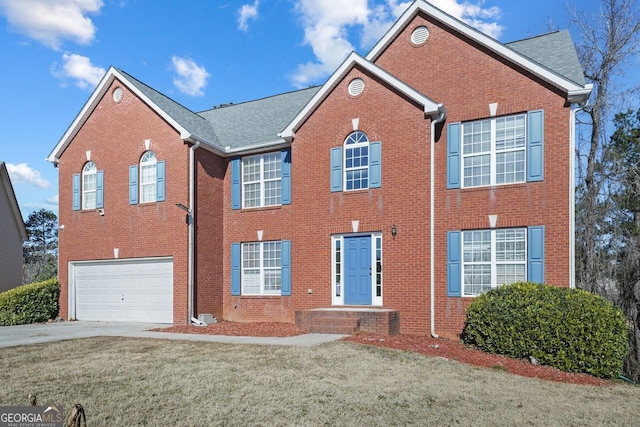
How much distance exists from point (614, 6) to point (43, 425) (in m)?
21.9

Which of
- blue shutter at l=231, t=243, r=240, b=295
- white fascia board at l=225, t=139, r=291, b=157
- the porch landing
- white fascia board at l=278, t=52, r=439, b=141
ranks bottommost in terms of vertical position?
the porch landing

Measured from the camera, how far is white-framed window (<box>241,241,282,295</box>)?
52.1ft

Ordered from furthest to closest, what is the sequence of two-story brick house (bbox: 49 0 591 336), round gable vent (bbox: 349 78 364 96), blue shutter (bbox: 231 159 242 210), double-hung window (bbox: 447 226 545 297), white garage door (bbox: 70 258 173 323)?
blue shutter (bbox: 231 159 242 210)
white garage door (bbox: 70 258 173 323)
round gable vent (bbox: 349 78 364 96)
two-story brick house (bbox: 49 0 591 336)
double-hung window (bbox: 447 226 545 297)

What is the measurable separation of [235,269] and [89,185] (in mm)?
6771

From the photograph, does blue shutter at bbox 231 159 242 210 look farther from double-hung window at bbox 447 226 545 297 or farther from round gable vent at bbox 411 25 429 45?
double-hung window at bbox 447 226 545 297

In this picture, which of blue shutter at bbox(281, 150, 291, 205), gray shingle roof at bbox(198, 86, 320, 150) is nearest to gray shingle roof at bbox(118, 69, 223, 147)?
gray shingle roof at bbox(198, 86, 320, 150)

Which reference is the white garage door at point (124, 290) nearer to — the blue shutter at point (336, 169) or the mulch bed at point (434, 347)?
the mulch bed at point (434, 347)

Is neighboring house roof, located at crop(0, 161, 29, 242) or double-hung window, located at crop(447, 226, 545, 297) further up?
neighboring house roof, located at crop(0, 161, 29, 242)

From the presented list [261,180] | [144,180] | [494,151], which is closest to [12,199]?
[144,180]

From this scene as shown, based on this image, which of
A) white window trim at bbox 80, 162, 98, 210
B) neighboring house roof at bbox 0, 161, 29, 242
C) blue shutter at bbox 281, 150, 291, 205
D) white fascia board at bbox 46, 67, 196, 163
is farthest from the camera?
neighboring house roof at bbox 0, 161, 29, 242

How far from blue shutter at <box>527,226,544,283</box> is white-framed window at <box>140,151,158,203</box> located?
1205 cm

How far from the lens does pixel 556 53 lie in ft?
46.0

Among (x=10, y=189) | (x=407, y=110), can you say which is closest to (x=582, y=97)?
(x=407, y=110)

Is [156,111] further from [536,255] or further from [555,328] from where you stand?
[555,328]
